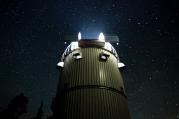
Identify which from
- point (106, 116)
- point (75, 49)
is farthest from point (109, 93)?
point (75, 49)

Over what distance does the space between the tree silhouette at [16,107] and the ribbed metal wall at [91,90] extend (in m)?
28.6

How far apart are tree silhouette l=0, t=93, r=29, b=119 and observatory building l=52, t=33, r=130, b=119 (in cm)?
2839

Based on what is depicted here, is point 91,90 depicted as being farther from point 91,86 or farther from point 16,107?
point 16,107

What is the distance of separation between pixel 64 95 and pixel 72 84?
2.94ft

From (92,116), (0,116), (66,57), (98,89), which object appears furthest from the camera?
(0,116)

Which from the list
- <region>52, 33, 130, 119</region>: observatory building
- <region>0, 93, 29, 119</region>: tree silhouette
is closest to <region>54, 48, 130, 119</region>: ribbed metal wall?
<region>52, 33, 130, 119</region>: observatory building

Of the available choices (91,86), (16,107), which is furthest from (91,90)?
(16,107)

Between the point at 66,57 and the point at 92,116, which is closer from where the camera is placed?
the point at 92,116

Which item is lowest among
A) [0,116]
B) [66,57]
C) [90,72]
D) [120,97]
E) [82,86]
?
[0,116]

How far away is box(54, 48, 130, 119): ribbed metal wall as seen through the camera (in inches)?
378

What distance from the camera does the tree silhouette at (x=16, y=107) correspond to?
34331 millimetres

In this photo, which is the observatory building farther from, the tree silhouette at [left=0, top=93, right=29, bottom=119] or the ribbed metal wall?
the tree silhouette at [left=0, top=93, right=29, bottom=119]

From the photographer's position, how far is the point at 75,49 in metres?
12.8

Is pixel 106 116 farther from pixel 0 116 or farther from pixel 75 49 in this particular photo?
pixel 0 116
